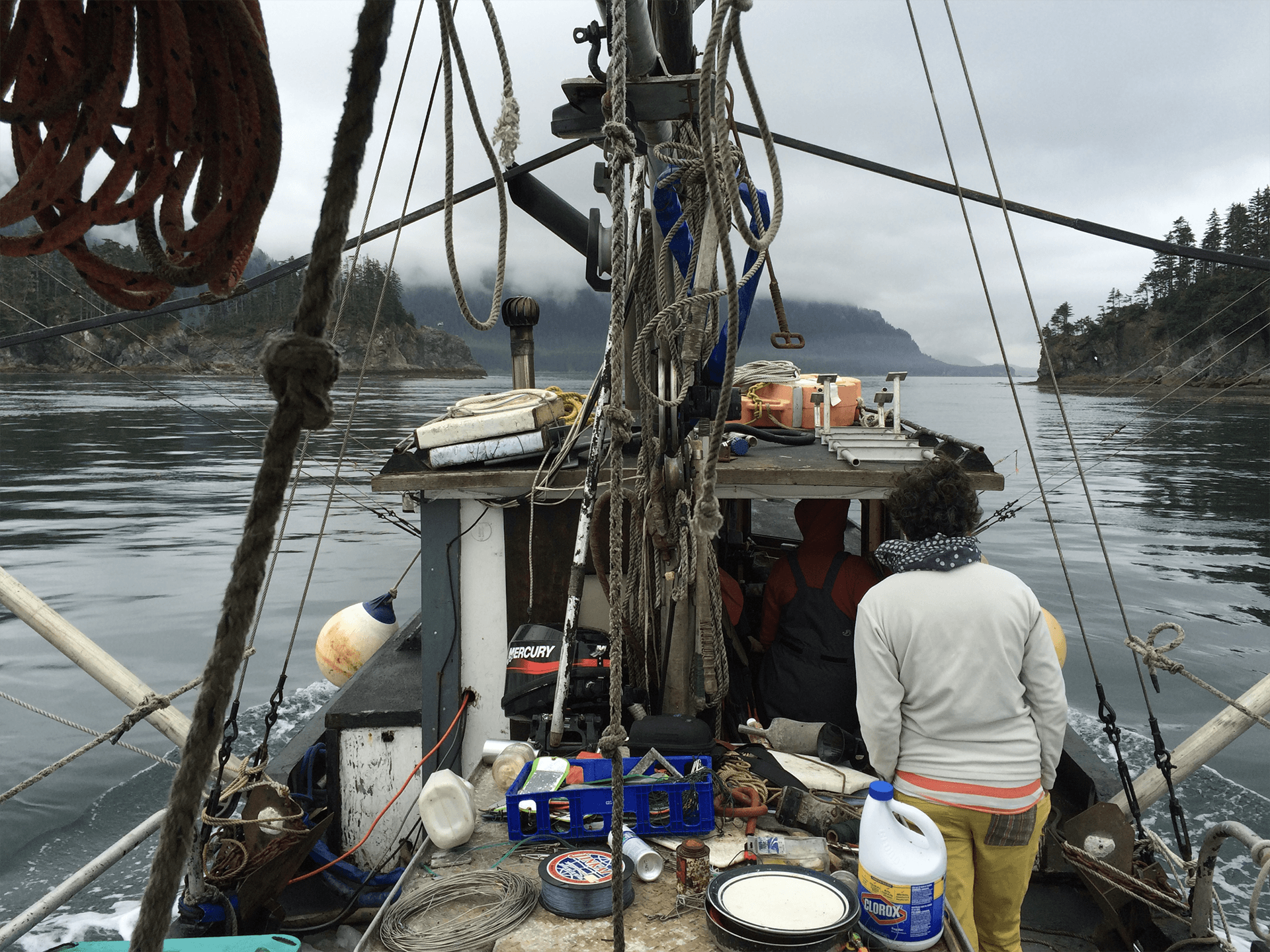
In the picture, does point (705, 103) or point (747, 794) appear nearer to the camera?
point (705, 103)

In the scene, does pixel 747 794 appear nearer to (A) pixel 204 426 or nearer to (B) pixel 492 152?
(B) pixel 492 152

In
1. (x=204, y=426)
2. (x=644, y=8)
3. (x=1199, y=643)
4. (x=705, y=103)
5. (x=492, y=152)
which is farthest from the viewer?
(x=204, y=426)

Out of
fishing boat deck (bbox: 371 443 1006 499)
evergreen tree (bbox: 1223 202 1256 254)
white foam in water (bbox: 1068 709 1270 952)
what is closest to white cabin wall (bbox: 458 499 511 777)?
fishing boat deck (bbox: 371 443 1006 499)

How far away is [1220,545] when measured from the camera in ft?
70.3

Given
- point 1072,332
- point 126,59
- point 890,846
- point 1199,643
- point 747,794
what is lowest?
point 1199,643

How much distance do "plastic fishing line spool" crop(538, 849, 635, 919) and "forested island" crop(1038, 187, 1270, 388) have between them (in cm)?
2616

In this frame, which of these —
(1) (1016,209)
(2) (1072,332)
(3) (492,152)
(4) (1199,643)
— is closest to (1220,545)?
(4) (1199,643)

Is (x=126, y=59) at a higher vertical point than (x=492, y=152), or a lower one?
lower

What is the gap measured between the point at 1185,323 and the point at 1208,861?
5660cm

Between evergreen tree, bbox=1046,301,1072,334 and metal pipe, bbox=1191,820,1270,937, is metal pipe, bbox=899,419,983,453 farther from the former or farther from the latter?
evergreen tree, bbox=1046,301,1072,334

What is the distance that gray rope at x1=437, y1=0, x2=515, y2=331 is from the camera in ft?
5.41

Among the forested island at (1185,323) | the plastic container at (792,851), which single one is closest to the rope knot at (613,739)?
the plastic container at (792,851)

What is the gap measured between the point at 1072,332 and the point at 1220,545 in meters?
91.4

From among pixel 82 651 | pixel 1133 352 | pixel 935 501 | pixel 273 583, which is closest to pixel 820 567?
pixel 935 501
